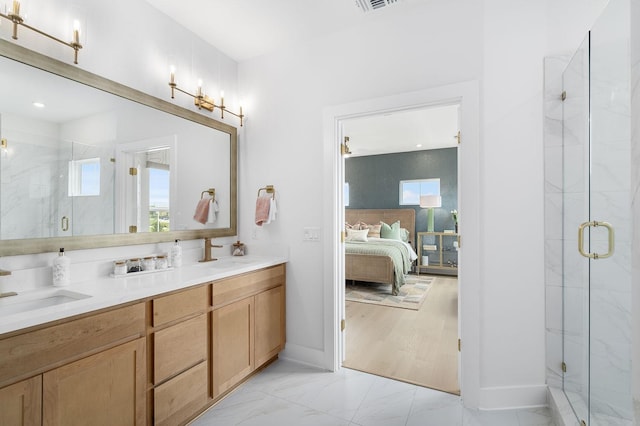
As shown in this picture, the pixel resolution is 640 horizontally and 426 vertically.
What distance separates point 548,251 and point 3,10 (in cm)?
326

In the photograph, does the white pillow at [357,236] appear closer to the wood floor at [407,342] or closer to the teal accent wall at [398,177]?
the teal accent wall at [398,177]

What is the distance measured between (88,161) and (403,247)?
15.5 feet

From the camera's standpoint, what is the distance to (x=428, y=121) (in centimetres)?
476

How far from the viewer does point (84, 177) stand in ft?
5.81

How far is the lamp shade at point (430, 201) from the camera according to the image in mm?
6230

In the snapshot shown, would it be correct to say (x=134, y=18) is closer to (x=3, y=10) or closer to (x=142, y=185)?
(x=3, y=10)

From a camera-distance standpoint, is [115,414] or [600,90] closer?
[115,414]

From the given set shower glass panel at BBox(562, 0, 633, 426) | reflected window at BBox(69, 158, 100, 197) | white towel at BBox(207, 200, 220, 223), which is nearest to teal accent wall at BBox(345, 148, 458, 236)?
shower glass panel at BBox(562, 0, 633, 426)

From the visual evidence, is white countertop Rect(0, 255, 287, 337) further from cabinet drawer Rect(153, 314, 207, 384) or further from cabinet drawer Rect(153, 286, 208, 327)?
cabinet drawer Rect(153, 314, 207, 384)

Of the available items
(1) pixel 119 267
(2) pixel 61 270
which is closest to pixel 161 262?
(1) pixel 119 267

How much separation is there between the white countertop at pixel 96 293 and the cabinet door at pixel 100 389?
23cm

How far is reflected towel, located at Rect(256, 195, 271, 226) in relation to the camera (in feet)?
8.73

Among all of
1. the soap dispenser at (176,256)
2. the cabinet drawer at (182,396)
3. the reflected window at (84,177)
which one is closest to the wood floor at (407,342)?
the cabinet drawer at (182,396)

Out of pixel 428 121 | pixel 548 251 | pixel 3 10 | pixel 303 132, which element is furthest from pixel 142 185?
pixel 428 121
